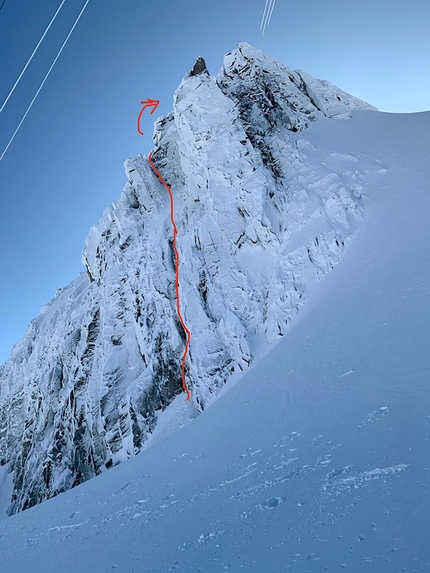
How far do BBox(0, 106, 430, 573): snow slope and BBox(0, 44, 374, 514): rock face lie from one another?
592cm

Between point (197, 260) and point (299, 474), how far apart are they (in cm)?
1855

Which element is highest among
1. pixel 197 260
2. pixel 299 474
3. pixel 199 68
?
pixel 199 68

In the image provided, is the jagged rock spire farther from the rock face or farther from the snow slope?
the snow slope

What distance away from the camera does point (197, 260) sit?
885 inches

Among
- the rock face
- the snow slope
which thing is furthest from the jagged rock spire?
the snow slope

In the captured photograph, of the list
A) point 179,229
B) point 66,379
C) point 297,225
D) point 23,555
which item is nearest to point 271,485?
point 23,555

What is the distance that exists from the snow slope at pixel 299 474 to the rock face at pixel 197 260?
19.4ft

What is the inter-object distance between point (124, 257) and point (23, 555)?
24.7m

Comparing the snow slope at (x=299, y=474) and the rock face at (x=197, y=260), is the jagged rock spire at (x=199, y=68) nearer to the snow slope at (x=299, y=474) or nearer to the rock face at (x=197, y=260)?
the rock face at (x=197, y=260)


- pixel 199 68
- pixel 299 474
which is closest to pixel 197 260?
pixel 299 474

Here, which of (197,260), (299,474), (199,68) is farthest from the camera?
(199,68)

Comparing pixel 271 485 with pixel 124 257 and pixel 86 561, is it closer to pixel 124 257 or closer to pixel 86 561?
pixel 86 561

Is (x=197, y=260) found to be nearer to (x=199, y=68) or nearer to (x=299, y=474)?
(x=299, y=474)

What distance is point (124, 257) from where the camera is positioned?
28703mm
